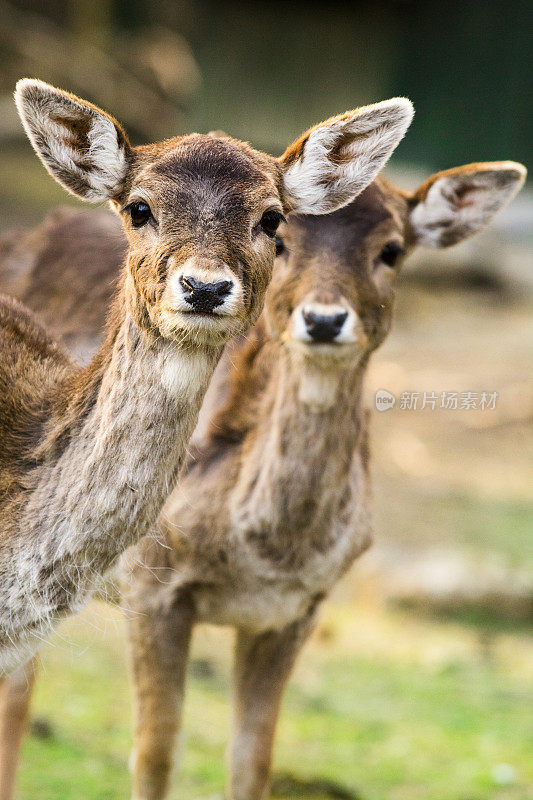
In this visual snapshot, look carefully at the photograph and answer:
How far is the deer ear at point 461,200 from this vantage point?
4.34 metres

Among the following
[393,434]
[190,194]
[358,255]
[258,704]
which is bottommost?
[258,704]

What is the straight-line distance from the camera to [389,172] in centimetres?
1436

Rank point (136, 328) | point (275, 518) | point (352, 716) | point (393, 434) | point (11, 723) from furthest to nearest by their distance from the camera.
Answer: point (393, 434) < point (352, 716) < point (11, 723) < point (275, 518) < point (136, 328)

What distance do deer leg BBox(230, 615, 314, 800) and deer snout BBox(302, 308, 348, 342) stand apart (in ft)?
4.72

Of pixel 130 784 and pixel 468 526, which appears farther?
pixel 468 526

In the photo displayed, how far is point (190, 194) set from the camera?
2941 millimetres

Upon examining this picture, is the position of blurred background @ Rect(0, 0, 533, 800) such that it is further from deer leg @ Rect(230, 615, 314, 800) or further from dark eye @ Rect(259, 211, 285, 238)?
dark eye @ Rect(259, 211, 285, 238)

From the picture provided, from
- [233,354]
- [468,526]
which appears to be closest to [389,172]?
[468,526]

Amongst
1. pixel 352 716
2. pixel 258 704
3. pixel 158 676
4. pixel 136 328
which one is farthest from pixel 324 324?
pixel 352 716

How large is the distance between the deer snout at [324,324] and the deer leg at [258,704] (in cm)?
144

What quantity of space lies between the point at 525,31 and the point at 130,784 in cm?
1259

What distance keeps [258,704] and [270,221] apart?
8.00 ft

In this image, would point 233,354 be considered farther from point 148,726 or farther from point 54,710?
point 54,710

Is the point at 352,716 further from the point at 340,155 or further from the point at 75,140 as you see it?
the point at 75,140
